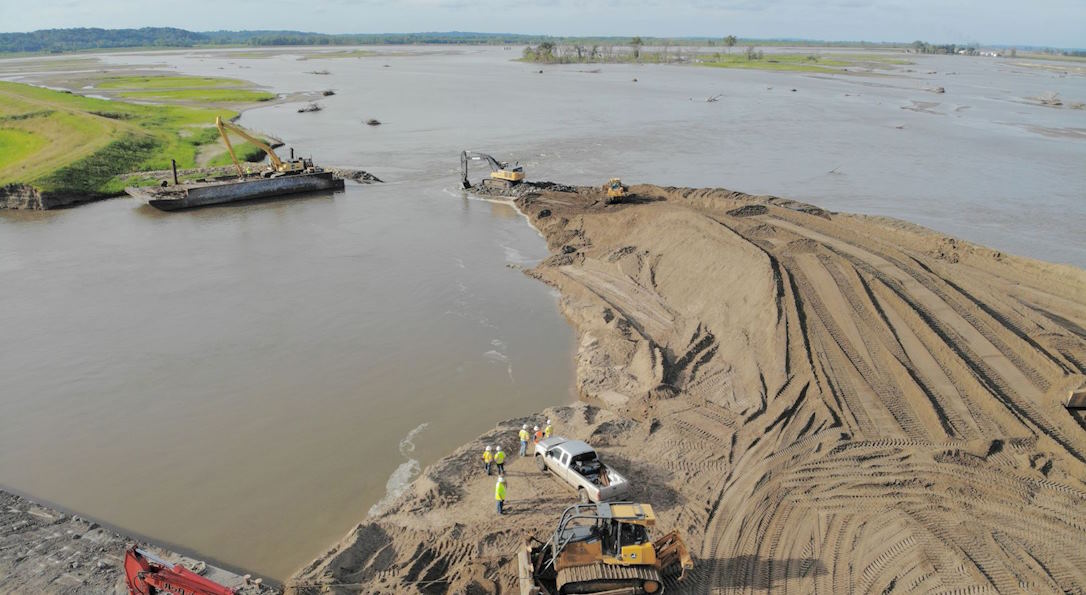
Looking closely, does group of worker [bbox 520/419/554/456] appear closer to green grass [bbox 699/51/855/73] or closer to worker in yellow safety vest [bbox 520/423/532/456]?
worker in yellow safety vest [bbox 520/423/532/456]

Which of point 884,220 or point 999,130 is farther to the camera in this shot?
point 999,130

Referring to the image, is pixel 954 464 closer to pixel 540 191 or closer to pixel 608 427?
pixel 608 427

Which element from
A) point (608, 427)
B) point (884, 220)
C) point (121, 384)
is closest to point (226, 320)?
point (121, 384)

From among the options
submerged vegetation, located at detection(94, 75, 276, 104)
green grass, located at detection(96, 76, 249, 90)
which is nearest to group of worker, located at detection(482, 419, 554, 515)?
submerged vegetation, located at detection(94, 75, 276, 104)

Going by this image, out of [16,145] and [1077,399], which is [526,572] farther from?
[16,145]

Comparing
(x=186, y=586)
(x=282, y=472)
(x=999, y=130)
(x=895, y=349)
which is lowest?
(x=282, y=472)

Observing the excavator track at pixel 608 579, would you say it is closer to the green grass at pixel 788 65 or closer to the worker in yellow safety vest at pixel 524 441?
the worker in yellow safety vest at pixel 524 441
